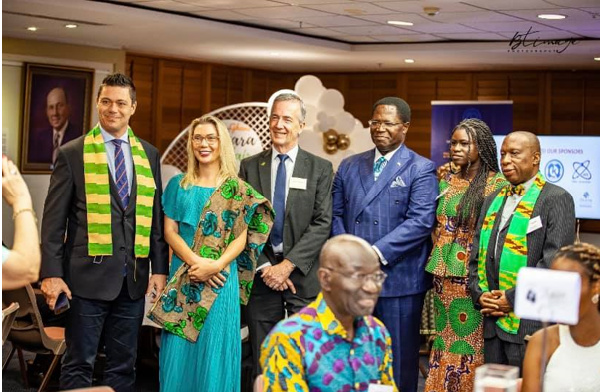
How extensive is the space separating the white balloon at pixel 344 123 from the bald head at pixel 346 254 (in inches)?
232

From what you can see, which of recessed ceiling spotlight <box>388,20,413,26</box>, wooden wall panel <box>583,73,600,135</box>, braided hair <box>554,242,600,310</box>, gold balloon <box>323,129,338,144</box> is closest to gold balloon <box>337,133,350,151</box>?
gold balloon <box>323,129,338,144</box>

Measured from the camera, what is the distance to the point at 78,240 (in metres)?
4.23

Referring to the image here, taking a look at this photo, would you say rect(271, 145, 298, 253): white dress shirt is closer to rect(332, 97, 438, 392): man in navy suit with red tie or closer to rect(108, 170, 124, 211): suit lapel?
rect(332, 97, 438, 392): man in navy suit with red tie

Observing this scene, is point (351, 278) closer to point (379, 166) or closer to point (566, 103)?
point (379, 166)

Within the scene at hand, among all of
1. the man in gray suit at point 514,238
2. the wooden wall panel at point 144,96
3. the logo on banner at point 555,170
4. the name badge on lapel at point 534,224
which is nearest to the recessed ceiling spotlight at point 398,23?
the logo on banner at point 555,170

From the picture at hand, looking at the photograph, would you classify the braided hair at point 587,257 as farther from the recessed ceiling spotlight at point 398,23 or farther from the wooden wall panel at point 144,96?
the wooden wall panel at point 144,96

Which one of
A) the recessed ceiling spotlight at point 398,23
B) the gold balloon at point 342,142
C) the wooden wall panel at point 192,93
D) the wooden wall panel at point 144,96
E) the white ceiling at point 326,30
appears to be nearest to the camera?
the white ceiling at point 326,30

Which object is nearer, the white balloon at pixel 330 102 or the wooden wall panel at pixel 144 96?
the white balloon at pixel 330 102

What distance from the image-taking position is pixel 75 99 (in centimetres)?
1087

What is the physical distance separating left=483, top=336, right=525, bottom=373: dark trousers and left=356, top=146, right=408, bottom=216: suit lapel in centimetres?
91

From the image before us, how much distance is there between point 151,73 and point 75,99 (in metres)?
1.57

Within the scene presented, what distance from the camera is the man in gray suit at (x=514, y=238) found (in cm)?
412

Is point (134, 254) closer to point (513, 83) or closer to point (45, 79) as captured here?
point (45, 79)

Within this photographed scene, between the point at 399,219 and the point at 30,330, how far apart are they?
89.1 inches
